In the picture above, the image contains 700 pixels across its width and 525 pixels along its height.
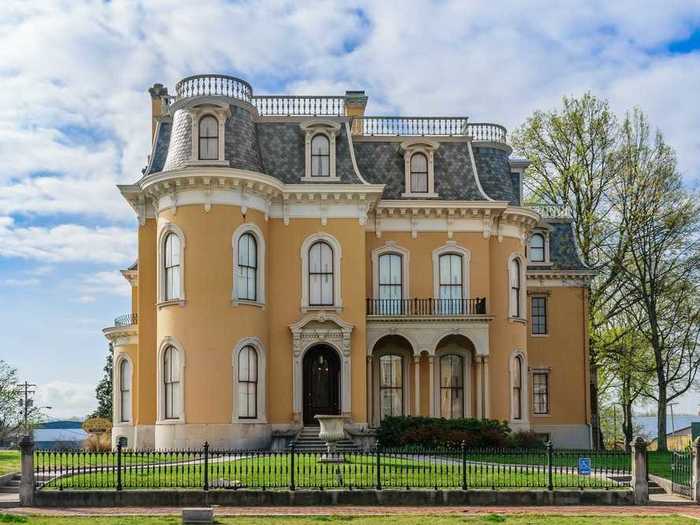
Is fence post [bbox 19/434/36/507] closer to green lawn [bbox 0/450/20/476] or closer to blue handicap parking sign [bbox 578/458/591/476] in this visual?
green lawn [bbox 0/450/20/476]

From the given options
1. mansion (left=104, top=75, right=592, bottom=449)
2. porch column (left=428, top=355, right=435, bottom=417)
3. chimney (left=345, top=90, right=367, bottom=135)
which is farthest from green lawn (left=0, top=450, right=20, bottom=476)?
chimney (left=345, top=90, right=367, bottom=135)

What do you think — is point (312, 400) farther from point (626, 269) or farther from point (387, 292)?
point (626, 269)

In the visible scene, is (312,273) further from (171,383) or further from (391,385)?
(171,383)

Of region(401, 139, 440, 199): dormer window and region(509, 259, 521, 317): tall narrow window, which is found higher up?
region(401, 139, 440, 199): dormer window

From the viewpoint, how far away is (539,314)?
4362 centimetres

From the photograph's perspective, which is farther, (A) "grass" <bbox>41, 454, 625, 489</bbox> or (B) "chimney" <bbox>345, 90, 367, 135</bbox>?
(B) "chimney" <bbox>345, 90, 367, 135</bbox>

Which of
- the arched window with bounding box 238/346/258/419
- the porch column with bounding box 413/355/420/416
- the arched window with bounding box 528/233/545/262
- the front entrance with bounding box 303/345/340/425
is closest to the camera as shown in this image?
the arched window with bounding box 238/346/258/419

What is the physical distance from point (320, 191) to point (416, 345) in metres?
6.25

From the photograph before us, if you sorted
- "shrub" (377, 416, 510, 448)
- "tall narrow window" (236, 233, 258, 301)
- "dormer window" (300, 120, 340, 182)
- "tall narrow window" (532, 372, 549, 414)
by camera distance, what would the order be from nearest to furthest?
"shrub" (377, 416, 510, 448), "tall narrow window" (236, 233, 258, 301), "dormer window" (300, 120, 340, 182), "tall narrow window" (532, 372, 549, 414)

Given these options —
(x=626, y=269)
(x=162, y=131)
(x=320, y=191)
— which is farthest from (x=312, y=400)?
(x=626, y=269)

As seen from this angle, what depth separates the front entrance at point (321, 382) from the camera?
119ft

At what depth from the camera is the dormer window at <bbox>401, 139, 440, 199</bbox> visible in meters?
38.2

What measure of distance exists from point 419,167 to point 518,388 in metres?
8.89

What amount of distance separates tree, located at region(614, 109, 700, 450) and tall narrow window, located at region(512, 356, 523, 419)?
6526 millimetres
